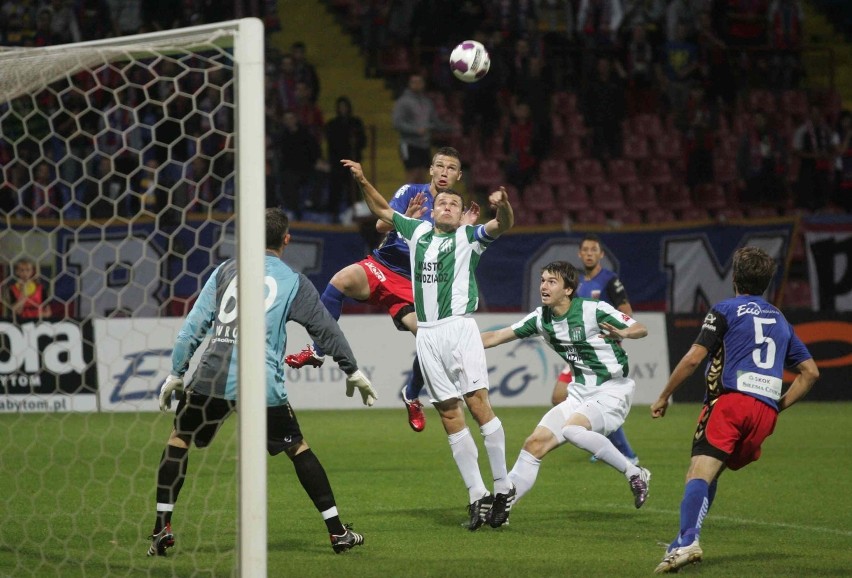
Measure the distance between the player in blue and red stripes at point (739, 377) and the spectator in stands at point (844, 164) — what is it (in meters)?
14.8

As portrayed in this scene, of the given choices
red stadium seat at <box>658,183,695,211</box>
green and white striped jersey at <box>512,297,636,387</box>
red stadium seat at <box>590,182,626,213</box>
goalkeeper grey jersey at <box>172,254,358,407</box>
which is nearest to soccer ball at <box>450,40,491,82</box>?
green and white striped jersey at <box>512,297,636,387</box>

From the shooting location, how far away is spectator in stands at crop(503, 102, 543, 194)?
18.8 m

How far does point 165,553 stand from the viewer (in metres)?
6.27

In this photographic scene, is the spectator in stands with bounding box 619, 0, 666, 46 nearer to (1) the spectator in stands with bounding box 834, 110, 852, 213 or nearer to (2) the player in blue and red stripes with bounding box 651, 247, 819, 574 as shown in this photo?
(1) the spectator in stands with bounding box 834, 110, 852, 213

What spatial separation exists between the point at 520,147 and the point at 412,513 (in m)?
11.7

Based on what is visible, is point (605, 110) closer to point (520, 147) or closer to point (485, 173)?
point (520, 147)

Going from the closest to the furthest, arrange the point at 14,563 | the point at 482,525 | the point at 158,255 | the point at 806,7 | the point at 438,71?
the point at 14,563, the point at 482,525, the point at 158,255, the point at 438,71, the point at 806,7

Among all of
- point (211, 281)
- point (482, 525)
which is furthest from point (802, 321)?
point (211, 281)

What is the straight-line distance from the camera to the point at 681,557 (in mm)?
5715

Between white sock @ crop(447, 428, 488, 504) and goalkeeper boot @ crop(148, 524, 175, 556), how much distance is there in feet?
6.57

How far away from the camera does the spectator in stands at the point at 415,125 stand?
17.7 metres

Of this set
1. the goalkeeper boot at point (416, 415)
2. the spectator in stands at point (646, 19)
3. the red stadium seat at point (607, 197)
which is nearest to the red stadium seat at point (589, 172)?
the red stadium seat at point (607, 197)

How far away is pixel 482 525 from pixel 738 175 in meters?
14.0

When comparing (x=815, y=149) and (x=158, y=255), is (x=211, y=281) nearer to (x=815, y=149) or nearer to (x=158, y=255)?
(x=158, y=255)
